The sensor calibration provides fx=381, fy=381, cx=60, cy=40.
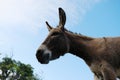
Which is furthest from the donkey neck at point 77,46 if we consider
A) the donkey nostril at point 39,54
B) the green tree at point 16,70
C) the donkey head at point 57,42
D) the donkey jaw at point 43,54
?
the green tree at point 16,70

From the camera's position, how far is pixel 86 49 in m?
11.6

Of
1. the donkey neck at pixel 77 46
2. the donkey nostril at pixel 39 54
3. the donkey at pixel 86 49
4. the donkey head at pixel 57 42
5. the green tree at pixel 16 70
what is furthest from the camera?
the green tree at pixel 16 70

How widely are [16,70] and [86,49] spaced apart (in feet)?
234

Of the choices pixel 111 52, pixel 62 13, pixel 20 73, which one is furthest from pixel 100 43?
pixel 20 73

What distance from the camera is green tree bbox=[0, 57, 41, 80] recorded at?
81.7 m

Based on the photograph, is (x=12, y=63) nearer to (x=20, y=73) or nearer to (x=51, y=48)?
(x=20, y=73)

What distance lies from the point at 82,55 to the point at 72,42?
0.50 m

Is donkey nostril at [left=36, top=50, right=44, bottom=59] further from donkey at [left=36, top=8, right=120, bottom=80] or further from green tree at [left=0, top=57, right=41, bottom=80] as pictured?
green tree at [left=0, top=57, right=41, bottom=80]

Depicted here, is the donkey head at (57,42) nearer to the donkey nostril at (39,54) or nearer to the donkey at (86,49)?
the donkey at (86,49)

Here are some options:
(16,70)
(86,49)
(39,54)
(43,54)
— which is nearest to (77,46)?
(86,49)

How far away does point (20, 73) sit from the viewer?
Answer: 82250 mm

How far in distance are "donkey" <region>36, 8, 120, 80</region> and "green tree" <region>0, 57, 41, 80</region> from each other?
229ft

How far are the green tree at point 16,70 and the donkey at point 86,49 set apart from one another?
69.9 meters

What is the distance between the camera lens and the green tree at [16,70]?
81.7 metres
